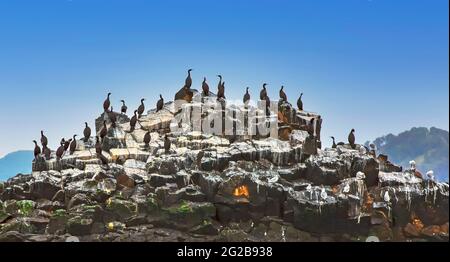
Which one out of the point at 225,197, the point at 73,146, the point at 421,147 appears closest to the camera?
the point at 225,197

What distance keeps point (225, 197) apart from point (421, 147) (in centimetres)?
2487

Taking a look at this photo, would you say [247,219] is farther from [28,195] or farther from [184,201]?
[28,195]

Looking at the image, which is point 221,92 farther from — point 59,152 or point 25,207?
point 25,207

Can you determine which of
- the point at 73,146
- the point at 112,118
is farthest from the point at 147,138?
the point at 73,146

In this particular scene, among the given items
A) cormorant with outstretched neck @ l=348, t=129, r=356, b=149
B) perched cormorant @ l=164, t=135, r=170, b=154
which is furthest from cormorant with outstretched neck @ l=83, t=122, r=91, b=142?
cormorant with outstretched neck @ l=348, t=129, r=356, b=149

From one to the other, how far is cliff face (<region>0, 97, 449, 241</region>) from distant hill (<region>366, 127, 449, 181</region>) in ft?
49.1

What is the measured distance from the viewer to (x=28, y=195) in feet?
87.2

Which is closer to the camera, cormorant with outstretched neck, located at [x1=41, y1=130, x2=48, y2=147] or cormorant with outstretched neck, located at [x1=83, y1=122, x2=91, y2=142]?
cormorant with outstretched neck, located at [x1=41, y1=130, x2=48, y2=147]

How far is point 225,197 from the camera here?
25.5m

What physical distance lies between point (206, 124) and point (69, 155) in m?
7.32

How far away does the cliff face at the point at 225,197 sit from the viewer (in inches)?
971

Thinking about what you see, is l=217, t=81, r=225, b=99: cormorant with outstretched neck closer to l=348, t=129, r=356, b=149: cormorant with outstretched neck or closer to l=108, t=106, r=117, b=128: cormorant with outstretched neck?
l=108, t=106, r=117, b=128: cormorant with outstretched neck

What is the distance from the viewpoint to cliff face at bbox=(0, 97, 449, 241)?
2466 centimetres

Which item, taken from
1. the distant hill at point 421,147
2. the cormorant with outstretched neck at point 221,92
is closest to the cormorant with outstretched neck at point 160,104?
the cormorant with outstretched neck at point 221,92
